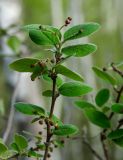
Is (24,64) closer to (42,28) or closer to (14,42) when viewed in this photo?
(42,28)

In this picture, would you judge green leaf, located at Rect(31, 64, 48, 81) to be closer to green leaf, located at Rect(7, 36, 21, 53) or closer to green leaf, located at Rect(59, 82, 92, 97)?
green leaf, located at Rect(59, 82, 92, 97)

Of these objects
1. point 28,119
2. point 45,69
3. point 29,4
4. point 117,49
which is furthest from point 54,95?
point 117,49

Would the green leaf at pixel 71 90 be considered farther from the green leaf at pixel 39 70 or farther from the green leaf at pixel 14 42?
the green leaf at pixel 14 42

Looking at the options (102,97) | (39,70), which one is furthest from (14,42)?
(39,70)

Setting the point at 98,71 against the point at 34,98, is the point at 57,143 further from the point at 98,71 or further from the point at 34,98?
the point at 34,98

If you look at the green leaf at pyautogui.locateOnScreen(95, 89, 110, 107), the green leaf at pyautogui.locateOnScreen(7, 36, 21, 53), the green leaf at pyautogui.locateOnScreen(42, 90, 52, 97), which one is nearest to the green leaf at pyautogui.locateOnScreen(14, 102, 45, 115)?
the green leaf at pyautogui.locateOnScreen(42, 90, 52, 97)
